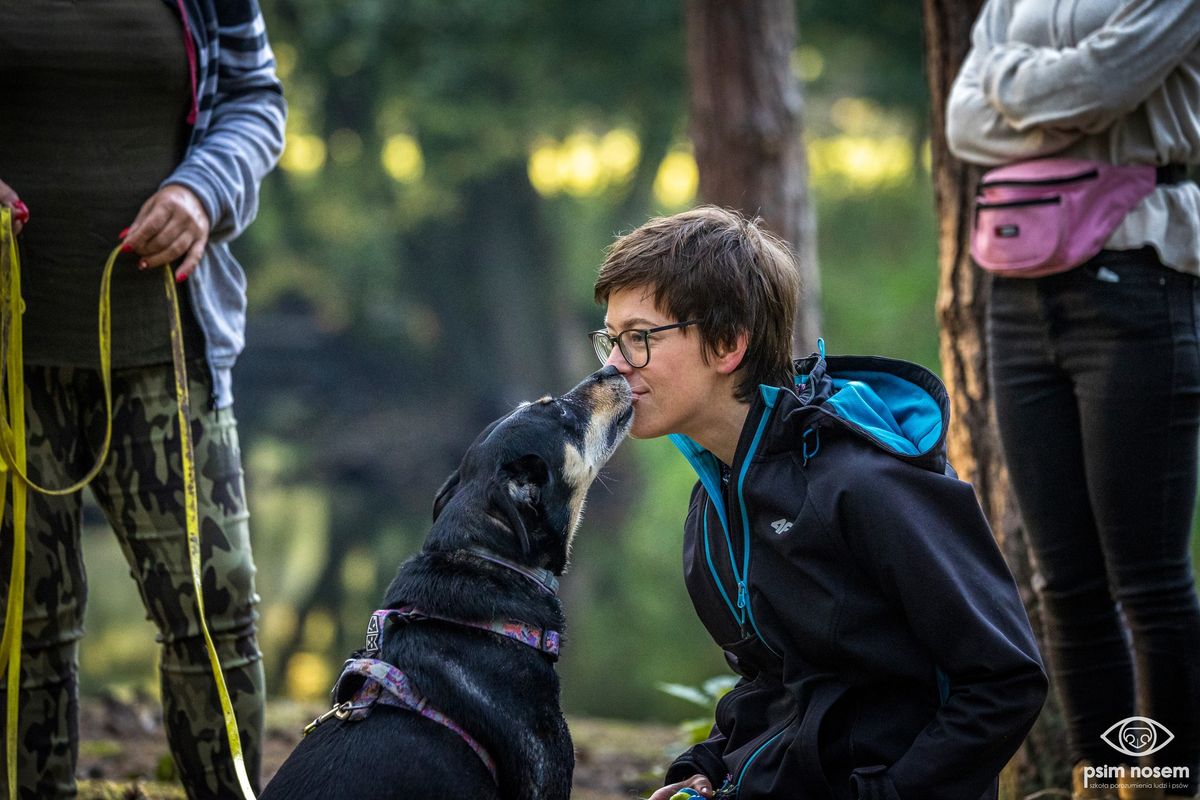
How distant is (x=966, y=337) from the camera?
426cm

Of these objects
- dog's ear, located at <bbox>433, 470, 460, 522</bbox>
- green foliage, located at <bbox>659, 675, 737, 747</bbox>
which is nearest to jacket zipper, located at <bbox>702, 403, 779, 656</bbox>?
dog's ear, located at <bbox>433, 470, 460, 522</bbox>

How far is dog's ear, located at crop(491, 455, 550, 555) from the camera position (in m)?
3.01

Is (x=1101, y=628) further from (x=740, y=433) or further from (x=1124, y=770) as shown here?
(x=740, y=433)

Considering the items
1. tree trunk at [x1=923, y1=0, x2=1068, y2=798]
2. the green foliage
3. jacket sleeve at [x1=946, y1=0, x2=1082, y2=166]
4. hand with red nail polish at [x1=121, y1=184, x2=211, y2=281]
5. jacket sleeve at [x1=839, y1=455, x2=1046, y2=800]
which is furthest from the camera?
the green foliage

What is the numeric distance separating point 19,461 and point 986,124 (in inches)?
110

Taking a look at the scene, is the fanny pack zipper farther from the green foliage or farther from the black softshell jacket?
the green foliage

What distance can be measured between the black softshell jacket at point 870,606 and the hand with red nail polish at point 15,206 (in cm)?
187

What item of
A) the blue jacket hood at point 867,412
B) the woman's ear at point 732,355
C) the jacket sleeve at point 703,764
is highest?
the woman's ear at point 732,355

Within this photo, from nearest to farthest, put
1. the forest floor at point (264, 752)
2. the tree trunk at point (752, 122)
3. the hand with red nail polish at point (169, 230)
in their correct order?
the hand with red nail polish at point (169, 230), the forest floor at point (264, 752), the tree trunk at point (752, 122)

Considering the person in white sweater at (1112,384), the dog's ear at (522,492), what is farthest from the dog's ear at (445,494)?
the person in white sweater at (1112,384)

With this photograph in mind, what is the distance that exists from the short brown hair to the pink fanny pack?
788 mm

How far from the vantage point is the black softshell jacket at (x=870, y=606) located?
238cm

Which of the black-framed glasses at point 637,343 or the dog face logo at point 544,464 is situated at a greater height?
the black-framed glasses at point 637,343

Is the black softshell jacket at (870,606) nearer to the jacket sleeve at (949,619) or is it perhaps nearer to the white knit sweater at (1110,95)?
the jacket sleeve at (949,619)
